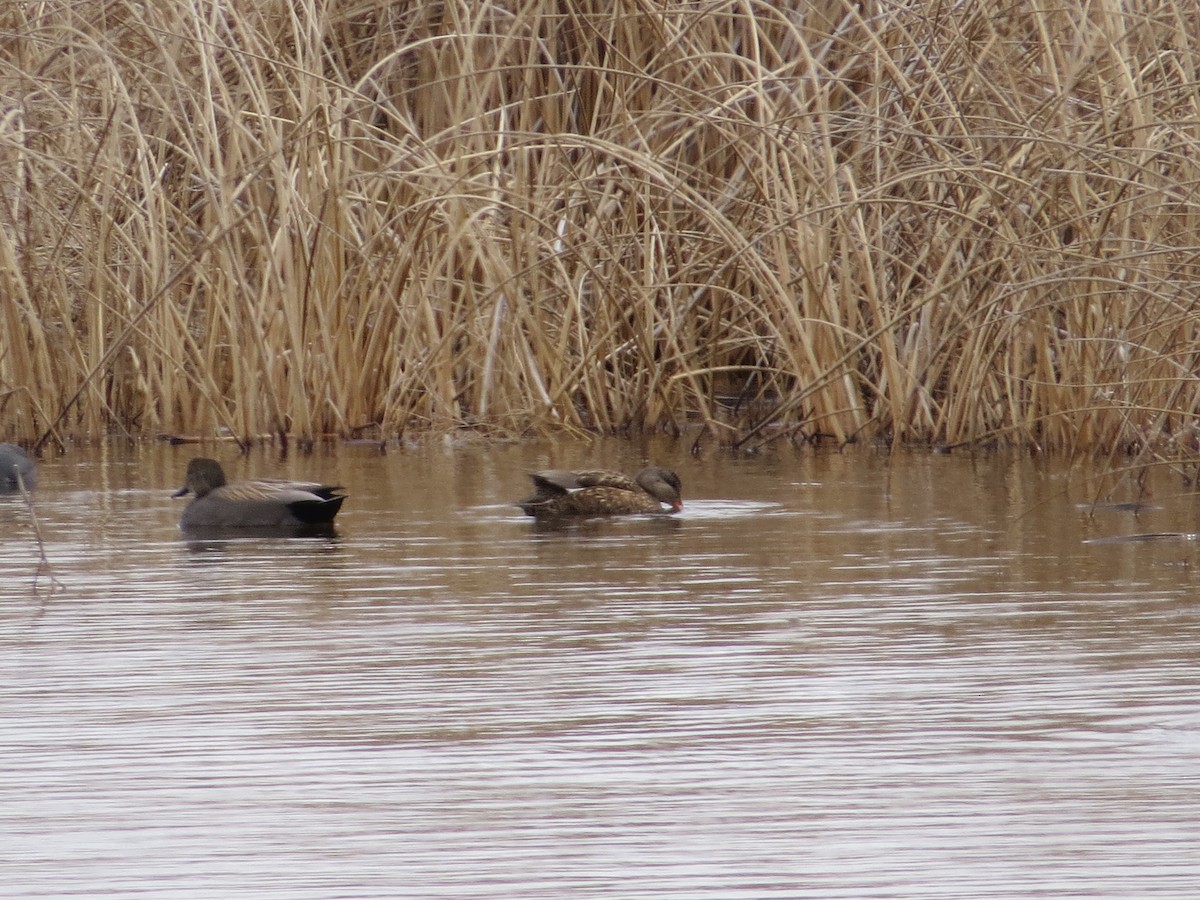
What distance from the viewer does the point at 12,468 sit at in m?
9.26

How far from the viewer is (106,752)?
13.5 ft

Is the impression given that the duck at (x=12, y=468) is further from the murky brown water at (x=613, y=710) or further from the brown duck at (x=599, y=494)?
the brown duck at (x=599, y=494)

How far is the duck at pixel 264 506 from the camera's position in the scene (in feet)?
25.8

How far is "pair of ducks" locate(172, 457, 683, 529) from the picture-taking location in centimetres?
793

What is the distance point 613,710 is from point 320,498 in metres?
3.52

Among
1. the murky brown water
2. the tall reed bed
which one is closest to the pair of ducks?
the murky brown water

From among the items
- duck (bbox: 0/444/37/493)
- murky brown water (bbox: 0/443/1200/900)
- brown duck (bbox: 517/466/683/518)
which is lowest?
murky brown water (bbox: 0/443/1200/900)

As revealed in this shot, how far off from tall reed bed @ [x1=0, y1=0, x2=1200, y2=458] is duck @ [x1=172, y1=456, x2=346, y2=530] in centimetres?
250

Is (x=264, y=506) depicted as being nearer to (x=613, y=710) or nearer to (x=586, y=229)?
(x=586, y=229)

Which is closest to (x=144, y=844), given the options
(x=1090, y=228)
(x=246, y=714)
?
(x=246, y=714)

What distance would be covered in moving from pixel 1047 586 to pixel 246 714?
2.44 metres

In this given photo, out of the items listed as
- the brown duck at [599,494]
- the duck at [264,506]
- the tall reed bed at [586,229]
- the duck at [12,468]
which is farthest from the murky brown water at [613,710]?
the tall reed bed at [586,229]

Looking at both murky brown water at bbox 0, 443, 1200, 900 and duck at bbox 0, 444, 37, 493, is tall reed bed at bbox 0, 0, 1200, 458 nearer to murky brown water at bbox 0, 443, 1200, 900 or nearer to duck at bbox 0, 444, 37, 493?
duck at bbox 0, 444, 37, 493

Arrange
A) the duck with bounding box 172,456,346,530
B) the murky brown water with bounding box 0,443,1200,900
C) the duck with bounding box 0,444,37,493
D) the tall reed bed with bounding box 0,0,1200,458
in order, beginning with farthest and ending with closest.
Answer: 1. the tall reed bed with bounding box 0,0,1200,458
2. the duck with bounding box 0,444,37,493
3. the duck with bounding box 172,456,346,530
4. the murky brown water with bounding box 0,443,1200,900
